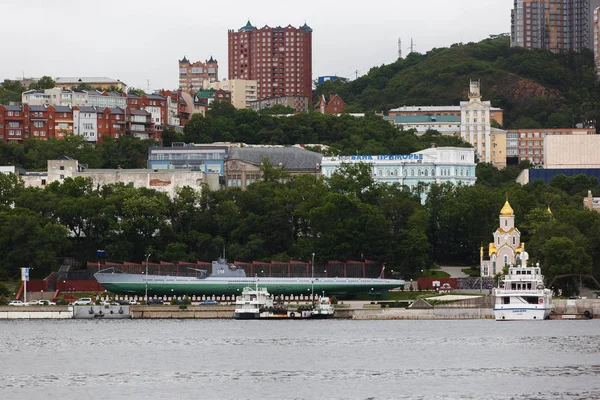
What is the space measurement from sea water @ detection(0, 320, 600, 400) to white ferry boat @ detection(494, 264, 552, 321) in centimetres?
232

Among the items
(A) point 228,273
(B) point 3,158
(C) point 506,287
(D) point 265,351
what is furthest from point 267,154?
(D) point 265,351

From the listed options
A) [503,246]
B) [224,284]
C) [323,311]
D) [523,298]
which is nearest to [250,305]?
[323,311]

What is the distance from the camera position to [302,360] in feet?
287

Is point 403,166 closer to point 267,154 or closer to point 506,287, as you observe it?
point 267,154

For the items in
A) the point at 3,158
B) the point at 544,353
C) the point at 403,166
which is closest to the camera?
the point at 544,353

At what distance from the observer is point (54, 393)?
74188 millimetres

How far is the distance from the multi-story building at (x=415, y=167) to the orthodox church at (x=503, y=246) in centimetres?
3325

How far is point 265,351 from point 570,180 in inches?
3742

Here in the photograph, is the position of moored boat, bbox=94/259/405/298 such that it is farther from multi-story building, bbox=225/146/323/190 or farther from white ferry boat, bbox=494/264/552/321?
multi-story building, bbox=225/146/323/190

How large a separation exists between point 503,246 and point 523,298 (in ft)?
78.9

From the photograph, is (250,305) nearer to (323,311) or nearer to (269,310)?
(269,310)

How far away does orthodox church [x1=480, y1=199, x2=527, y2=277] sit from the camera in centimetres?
13938

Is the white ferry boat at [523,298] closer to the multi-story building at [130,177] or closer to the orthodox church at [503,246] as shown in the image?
the orthodox church at [503,246]

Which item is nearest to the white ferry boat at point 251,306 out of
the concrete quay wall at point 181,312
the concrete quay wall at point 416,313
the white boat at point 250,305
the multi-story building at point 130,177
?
the white boat at point 250,305
